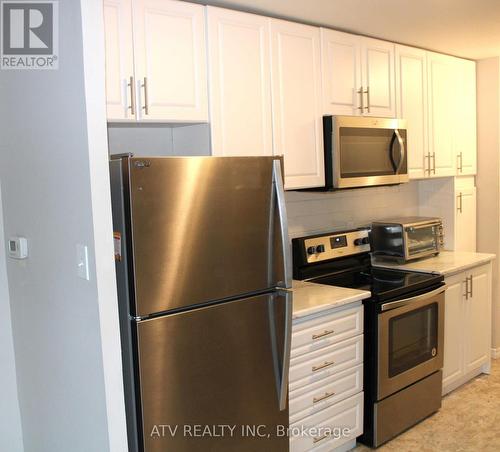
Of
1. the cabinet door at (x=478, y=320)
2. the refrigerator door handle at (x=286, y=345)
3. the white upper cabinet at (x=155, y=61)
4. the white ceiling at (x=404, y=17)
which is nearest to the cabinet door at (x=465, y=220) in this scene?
the cabinet door at (x=478, y=320)

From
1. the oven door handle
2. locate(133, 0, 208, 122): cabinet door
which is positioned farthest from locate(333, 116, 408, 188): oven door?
locate(133, 0, 208, 122): cabinet door

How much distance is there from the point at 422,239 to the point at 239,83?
6.03 feet

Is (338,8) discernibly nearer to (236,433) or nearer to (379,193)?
(379,193)

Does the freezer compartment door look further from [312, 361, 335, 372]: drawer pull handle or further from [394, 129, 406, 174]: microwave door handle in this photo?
[394, 129, 406, 174]: microwave door handle

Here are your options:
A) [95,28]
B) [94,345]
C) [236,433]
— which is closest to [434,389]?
[236,433]

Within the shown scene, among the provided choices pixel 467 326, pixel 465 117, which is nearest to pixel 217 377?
pixel 467 326

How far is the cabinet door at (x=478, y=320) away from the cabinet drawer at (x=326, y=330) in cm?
125

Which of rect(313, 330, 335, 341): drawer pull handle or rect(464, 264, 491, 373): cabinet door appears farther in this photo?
rect(464, 264, 491, 373): cabinet door

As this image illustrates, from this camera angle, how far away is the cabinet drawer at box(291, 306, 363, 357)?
2545 millimetres

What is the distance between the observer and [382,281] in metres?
3.18

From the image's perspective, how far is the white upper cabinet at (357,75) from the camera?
117 inches

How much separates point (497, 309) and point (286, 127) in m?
2.50

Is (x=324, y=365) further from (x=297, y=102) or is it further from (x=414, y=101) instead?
(x=414, y=101)

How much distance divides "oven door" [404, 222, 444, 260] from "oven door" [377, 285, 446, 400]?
390 millimetres
